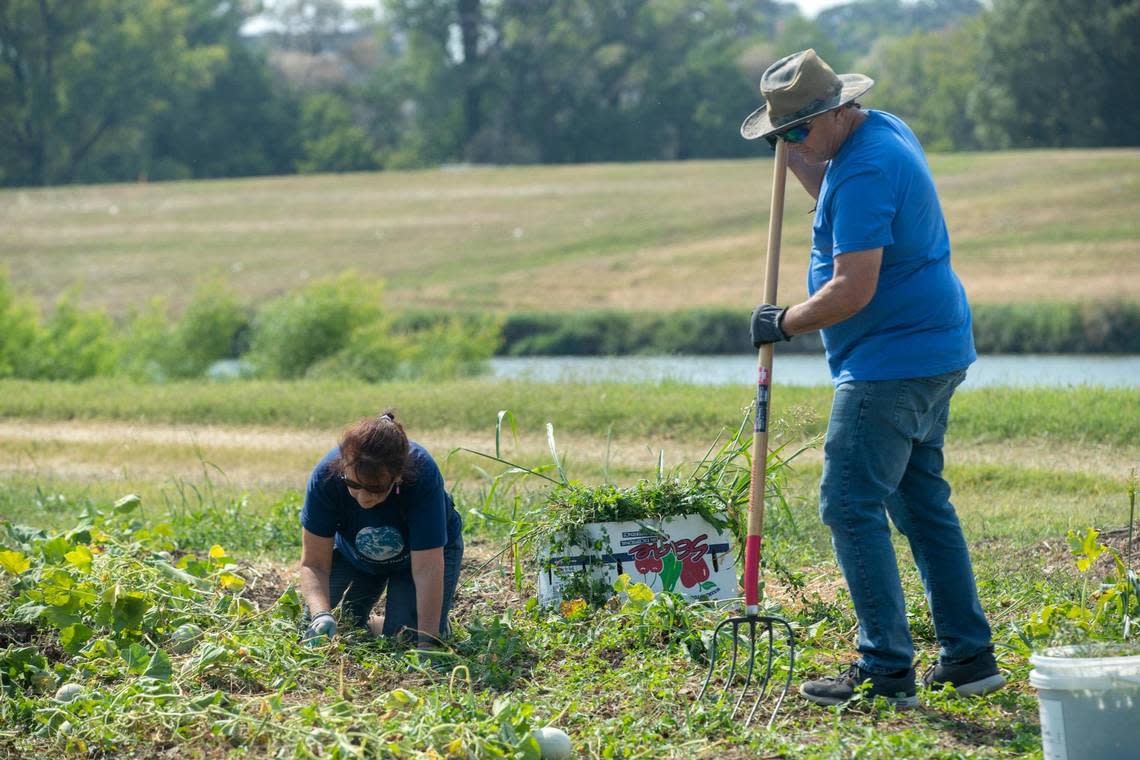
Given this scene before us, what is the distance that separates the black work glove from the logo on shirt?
1610 millimetres

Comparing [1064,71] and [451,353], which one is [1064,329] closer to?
[451,353]

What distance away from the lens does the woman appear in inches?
189

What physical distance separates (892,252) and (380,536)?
2174mm

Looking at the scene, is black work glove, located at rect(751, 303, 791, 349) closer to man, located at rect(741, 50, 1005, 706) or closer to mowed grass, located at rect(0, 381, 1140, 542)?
man, located at rect(741, 50, 1005, 706)

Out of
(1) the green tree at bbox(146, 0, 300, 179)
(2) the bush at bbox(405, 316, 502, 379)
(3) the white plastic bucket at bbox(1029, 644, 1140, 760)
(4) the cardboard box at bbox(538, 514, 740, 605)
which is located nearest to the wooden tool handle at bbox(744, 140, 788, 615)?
(4) the cardboard box at bbox(538, 514, 740, 605)

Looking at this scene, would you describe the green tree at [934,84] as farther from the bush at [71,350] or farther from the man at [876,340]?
the man at [876,340]

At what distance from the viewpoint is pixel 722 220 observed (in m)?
37.3

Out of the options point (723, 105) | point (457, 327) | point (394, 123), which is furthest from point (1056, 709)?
point (394, 123)

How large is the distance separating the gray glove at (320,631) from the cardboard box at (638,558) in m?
1.02

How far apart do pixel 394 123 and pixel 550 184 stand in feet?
93.6

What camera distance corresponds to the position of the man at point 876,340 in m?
4.29

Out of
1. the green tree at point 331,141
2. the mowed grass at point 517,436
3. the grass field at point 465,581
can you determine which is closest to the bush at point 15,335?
the grass field at point 465,581

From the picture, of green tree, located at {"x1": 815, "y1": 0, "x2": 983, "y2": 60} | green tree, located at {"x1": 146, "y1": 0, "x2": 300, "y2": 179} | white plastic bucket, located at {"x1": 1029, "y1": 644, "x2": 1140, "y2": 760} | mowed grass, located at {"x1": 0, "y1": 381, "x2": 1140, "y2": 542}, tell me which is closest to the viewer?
white plastic bucket, located at {"x1": 1029, "y1": 644, "x2": 1140, "y2": 760}

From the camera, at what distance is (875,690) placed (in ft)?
14.4
